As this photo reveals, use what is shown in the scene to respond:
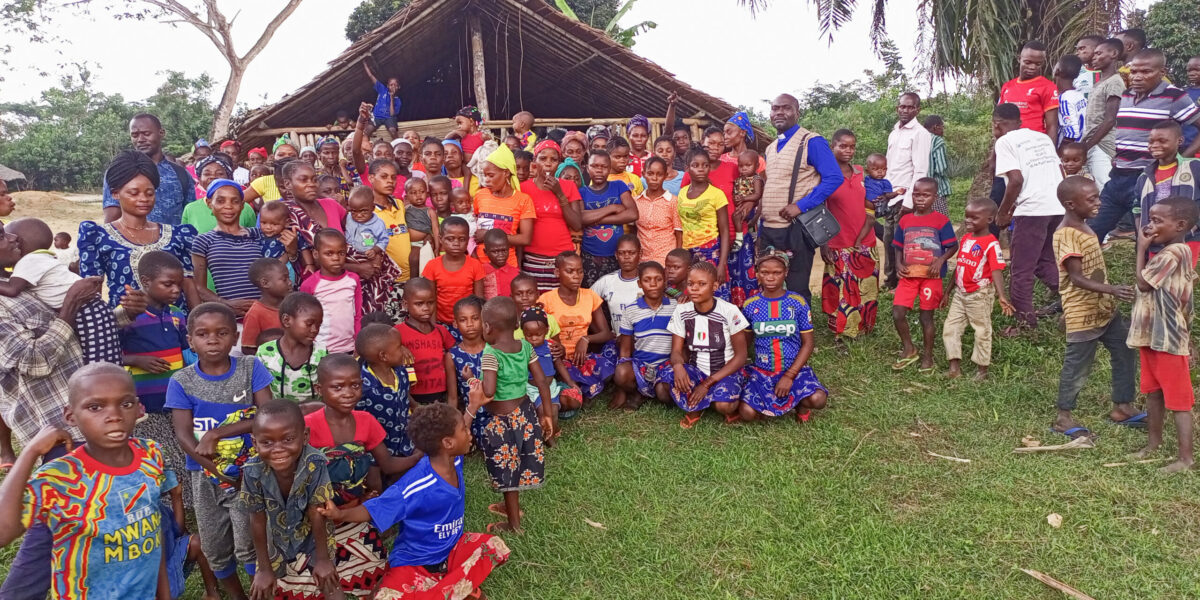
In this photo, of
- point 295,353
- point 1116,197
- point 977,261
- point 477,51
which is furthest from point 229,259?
point 477,51

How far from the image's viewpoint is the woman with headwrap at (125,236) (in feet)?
12.3

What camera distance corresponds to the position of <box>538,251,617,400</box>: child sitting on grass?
5.19 meters

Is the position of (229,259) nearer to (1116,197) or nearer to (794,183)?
(794,183)

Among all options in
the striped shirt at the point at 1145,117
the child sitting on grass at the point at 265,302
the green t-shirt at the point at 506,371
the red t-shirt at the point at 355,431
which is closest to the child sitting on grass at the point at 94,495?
the red t-shirt at the point at 355,431

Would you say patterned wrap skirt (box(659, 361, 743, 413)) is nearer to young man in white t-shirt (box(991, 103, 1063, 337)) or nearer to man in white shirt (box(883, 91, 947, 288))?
young man in white t-shirt (box(991, 103, 1063, 337))

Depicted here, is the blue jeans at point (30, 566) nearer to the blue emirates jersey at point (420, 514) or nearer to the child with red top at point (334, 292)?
the blue emirates jersey at point (420, 514)

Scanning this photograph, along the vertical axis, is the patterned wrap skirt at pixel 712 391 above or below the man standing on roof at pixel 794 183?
below

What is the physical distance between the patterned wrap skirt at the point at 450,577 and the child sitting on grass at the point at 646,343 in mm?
2218

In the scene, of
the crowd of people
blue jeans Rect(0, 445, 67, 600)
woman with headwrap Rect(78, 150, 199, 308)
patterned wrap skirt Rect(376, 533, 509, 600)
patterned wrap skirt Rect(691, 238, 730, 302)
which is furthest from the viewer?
patterned wrap skirt Rect(691, 238, 730, 302)

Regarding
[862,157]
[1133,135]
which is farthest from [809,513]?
[862,157]

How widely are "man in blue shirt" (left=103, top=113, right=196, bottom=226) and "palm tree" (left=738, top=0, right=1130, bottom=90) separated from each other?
786 centimetres

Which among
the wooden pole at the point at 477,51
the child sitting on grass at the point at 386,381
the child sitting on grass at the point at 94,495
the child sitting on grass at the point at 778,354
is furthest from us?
the wooden pole at the point at 477,51

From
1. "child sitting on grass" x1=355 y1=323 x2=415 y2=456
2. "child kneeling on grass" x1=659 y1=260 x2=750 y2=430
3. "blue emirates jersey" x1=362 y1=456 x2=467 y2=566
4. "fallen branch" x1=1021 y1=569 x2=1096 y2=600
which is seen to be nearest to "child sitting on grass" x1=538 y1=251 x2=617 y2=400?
"child kneeling on grass" x1=659 y1=260 x2=750 y2=430

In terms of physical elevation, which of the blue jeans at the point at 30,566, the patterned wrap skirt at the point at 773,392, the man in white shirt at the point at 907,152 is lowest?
the patterned wrap skirt at the point at 773,392
